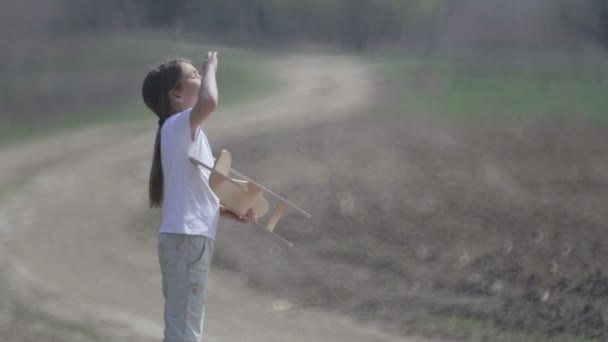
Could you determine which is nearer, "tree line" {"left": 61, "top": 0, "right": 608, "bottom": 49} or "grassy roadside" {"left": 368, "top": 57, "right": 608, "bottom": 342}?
"grassy roadside" {"left": 368, "top": 57, "right": 608, "bottom": 342}

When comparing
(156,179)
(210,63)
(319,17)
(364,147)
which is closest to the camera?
(210,63)

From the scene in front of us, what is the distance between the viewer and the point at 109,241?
8.11m

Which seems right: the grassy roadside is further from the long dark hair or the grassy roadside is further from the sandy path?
the long dark hair

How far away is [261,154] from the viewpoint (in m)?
11.3

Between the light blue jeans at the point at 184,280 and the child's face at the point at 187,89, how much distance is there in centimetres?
53

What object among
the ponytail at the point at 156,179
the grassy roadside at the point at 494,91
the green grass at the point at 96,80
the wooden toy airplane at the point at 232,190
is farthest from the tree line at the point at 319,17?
the wooden toy airplane at the point at 232,190

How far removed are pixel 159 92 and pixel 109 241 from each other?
14.7 feet

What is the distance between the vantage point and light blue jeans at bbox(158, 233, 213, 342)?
3695mm

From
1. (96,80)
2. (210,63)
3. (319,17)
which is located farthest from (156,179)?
(319,17)

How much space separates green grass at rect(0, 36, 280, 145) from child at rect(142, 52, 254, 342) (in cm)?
1060

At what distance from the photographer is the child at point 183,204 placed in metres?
3.67

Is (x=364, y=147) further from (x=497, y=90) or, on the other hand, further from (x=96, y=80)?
(x=96, y=80)

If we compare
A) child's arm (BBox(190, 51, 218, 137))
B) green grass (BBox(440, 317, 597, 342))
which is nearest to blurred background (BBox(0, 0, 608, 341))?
green grass (BBox(440, 317, 597, 342))

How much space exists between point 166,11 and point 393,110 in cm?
1183
